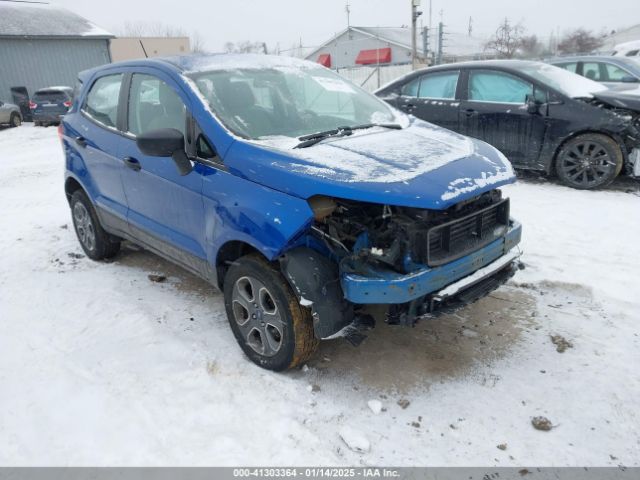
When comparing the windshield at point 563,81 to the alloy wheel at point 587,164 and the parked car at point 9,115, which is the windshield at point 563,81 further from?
the parked car at point 9,115

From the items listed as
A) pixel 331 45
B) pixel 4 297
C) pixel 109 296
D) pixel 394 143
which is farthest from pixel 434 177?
pixel 331 45

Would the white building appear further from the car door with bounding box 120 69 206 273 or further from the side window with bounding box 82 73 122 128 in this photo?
the car door with bounding box 120 69 206 273

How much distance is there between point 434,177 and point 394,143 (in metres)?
0.56

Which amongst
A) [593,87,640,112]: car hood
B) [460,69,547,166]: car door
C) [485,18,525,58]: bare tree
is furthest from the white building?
[593,87,640,112]: car hood

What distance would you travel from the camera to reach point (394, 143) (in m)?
3.08

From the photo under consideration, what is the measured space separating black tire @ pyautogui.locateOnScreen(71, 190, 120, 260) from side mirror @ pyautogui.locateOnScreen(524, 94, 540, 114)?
204 inches

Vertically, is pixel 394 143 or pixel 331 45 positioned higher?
pixel 331 45

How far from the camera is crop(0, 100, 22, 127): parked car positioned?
17.4m

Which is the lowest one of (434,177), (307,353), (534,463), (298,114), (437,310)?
(534,463)

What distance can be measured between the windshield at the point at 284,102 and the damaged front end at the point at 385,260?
31.3 inches

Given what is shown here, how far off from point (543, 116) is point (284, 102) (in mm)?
4194

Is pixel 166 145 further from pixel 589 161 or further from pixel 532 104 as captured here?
pixel 589 161

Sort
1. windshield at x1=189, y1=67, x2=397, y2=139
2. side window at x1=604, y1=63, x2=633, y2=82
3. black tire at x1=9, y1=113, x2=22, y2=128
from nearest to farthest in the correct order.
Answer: windshield at x1=189, y1=67, x2=397, y2=139, side window at x1=604, y1=63, x2=633, y2=82, black tire at x1=9, y1=113, x2=22, y2=128

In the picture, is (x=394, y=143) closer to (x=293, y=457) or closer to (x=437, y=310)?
(x=437, y=310)
